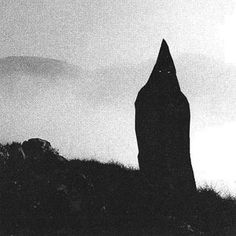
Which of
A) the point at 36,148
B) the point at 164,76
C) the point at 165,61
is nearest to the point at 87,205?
the point at 36,148

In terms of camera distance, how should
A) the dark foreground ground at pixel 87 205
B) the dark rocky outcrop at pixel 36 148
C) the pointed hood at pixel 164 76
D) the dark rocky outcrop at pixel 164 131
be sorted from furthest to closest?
the pointed hood at pixel 164 76, the dark rocky outcrop at pixel 36 148, the dark rocky outcrop at pixel 164 131, the dark foreground ground at pixel 87 205

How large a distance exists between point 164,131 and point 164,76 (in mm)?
2863

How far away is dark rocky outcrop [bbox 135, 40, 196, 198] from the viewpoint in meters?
19.0

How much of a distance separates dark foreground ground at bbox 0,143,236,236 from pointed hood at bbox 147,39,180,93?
4.60m

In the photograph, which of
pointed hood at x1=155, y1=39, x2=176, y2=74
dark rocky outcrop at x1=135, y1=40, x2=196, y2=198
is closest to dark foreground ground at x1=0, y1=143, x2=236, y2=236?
dark rocky outcrop at x1=135, y1=40, x2=196, y2=198

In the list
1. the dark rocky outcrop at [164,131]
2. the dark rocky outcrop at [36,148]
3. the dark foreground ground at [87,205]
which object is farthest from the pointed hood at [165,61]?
the dark rocky outcrop at [36,148]

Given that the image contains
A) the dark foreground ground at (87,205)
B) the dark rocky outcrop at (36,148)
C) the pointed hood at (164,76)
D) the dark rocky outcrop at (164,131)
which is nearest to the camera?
the dark foreground ground at (87,205)

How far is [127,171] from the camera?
20922mm

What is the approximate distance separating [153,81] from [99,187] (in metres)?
6.19

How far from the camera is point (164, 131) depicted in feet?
63.6

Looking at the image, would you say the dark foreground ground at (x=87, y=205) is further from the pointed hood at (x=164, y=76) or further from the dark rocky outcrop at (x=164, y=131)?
the pointed hood at (x=164, y=76)

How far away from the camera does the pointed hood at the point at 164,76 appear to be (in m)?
20.2

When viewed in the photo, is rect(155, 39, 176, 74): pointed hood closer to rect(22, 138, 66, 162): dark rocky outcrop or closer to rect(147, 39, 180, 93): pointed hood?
rect(147, 39, 180, 93): pointed hood

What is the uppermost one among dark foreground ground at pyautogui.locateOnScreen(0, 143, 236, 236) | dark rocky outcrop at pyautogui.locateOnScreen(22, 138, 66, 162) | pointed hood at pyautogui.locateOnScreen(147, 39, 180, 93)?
pointed hood at pyautogui.locateOnScreen(147, 39, 180, 93)
